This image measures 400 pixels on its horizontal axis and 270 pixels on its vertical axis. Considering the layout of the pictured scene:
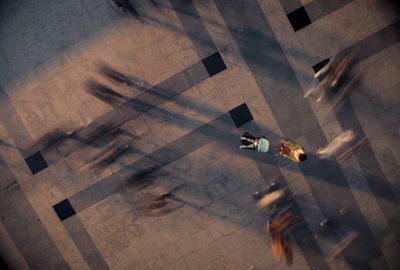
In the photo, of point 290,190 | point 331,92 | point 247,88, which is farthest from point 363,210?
point 247,88

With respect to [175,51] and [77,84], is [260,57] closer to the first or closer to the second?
[175,51]

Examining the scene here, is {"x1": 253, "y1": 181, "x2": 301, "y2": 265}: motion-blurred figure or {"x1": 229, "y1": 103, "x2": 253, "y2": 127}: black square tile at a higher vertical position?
{"x1": 229, "y1": 103, "x2": 253, "y2": 127}: black square tile

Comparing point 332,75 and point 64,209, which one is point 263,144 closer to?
point 332,75

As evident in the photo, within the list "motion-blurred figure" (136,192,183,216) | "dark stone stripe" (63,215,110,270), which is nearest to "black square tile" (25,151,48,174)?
"dark stone stripe" (63,215,110,270)

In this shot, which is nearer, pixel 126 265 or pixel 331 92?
pixel 331 92

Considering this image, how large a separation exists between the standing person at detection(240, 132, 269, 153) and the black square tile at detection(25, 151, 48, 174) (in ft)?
21.7

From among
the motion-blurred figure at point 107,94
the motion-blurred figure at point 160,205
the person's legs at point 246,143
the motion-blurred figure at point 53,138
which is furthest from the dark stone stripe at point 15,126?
the person's legs at point 246,143

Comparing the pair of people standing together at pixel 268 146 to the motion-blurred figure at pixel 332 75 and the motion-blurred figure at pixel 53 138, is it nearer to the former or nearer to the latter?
the motion-blurred figure at pixel 332 75

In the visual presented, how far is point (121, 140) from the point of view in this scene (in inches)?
377

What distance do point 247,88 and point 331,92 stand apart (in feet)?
8.66

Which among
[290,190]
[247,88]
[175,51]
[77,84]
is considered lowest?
[290,190]

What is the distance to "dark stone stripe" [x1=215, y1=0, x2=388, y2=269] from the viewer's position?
30.1 ft

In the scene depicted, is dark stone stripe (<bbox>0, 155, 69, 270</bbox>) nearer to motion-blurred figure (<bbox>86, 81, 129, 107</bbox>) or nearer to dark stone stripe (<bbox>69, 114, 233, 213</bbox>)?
dark stone stripe (<bbox>69, 114, 233, 213</bbox>)

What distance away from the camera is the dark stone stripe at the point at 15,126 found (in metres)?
9.72
